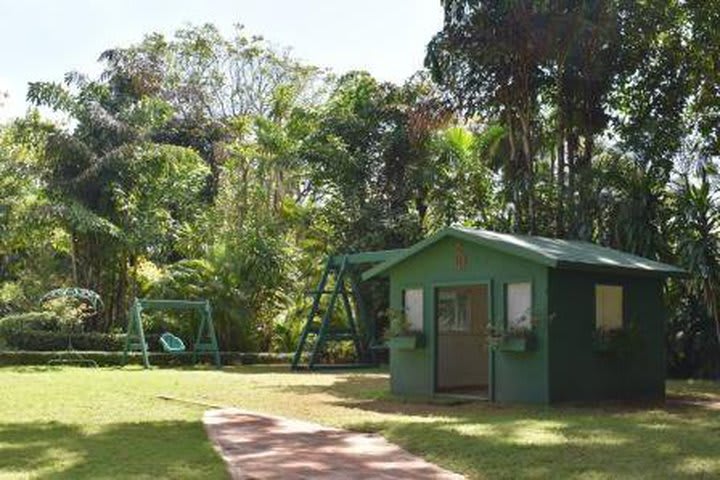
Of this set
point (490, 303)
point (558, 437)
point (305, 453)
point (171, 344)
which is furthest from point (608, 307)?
point (171, 344)

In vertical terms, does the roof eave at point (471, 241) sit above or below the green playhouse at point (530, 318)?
above

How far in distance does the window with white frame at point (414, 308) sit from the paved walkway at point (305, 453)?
4.50 metres

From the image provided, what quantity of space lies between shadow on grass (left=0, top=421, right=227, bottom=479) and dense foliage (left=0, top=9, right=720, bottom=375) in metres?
10.7

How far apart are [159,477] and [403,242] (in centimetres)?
1894

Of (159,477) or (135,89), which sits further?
(135,89)

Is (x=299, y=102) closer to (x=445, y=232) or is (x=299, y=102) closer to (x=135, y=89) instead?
(x=135, y=89)

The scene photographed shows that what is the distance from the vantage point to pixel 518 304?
13.2 meters

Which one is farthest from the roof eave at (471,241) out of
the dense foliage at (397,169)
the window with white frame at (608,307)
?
the dense foliage at (397,169)

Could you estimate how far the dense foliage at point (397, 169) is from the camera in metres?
19.8

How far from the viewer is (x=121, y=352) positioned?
75.9 feet

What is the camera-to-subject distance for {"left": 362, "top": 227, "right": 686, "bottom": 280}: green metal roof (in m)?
12.6

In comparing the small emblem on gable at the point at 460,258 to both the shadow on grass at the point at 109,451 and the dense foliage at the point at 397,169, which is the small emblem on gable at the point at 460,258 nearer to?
the dense foliage at the point at 397,169

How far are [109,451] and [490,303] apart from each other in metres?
6.73

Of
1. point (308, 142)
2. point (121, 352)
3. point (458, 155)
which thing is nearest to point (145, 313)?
point (121, 352)
